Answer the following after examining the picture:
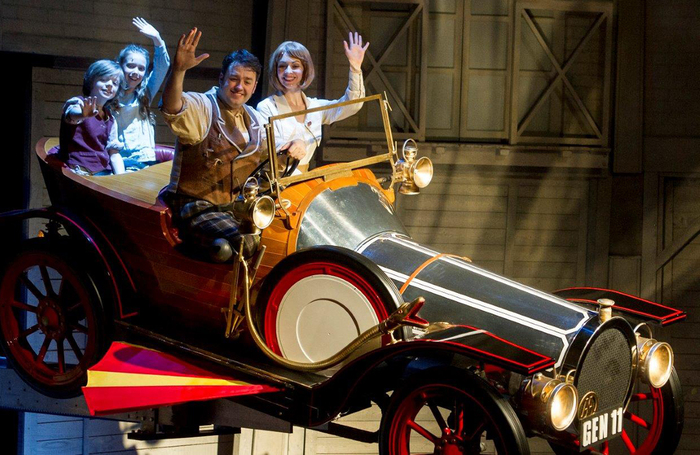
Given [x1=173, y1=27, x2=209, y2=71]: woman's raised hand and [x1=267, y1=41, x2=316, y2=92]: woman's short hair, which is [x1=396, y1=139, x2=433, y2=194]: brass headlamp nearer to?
[x1=267, y1=41, x2=316, y2=92]: woman's short hair

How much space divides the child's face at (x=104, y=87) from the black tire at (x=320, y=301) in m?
1.76

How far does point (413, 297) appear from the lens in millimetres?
3580

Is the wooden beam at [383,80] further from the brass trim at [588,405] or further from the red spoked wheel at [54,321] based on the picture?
the brass trim at [588,405]

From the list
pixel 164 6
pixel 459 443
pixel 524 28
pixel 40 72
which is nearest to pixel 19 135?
pixel 40 72

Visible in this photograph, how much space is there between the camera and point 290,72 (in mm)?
4527

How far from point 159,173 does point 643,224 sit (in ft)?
12.5

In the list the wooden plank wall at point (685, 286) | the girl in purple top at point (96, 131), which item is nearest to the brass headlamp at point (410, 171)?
the girl in purple top at point (96, 131)

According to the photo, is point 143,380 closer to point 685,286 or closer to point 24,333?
point 24,333

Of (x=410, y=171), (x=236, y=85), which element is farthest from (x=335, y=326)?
(x=236, y=85)

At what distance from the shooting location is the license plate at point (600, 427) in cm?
324

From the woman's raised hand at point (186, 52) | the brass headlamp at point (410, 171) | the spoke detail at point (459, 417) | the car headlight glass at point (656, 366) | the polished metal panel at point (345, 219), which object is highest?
the woman's raised hand at point (186, 52)

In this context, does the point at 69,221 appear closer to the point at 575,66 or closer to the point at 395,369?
the point at 395,369

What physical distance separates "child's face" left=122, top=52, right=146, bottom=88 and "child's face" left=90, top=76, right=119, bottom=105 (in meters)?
→ 0.26

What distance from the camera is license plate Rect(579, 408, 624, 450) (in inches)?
128
